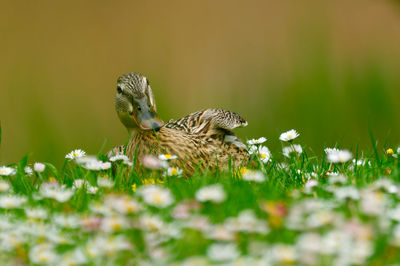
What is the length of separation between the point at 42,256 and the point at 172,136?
2.56 metres

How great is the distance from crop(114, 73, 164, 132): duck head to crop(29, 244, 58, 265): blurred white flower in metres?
2.27

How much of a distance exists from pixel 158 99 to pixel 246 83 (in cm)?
94

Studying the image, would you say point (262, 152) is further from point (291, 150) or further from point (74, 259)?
point (74, 259)

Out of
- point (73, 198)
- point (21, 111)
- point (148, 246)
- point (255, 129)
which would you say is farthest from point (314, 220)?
point (21, 111)

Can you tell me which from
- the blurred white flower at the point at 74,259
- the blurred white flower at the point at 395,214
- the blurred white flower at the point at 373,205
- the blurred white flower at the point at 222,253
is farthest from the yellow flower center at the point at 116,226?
the blurred white flower at the point at 395,214

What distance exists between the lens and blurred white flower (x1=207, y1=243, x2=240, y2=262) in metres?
2.19

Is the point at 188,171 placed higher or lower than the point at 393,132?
lower

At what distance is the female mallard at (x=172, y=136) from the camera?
15.5 feet

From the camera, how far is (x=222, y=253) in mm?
2207

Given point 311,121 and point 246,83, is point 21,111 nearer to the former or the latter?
point 246,83

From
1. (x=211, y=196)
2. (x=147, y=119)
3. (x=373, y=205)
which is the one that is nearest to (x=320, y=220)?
(x=373, y=205)

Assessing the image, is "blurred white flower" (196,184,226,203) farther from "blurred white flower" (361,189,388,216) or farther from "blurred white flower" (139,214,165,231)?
"blurred white flower" (361,189,388,216)

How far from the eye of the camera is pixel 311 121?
22.4 ft

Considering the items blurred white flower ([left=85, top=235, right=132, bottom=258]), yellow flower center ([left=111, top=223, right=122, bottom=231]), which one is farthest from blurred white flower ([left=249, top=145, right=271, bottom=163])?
blurred white flower ([left=85, top=235, right=132, bottom=258])
